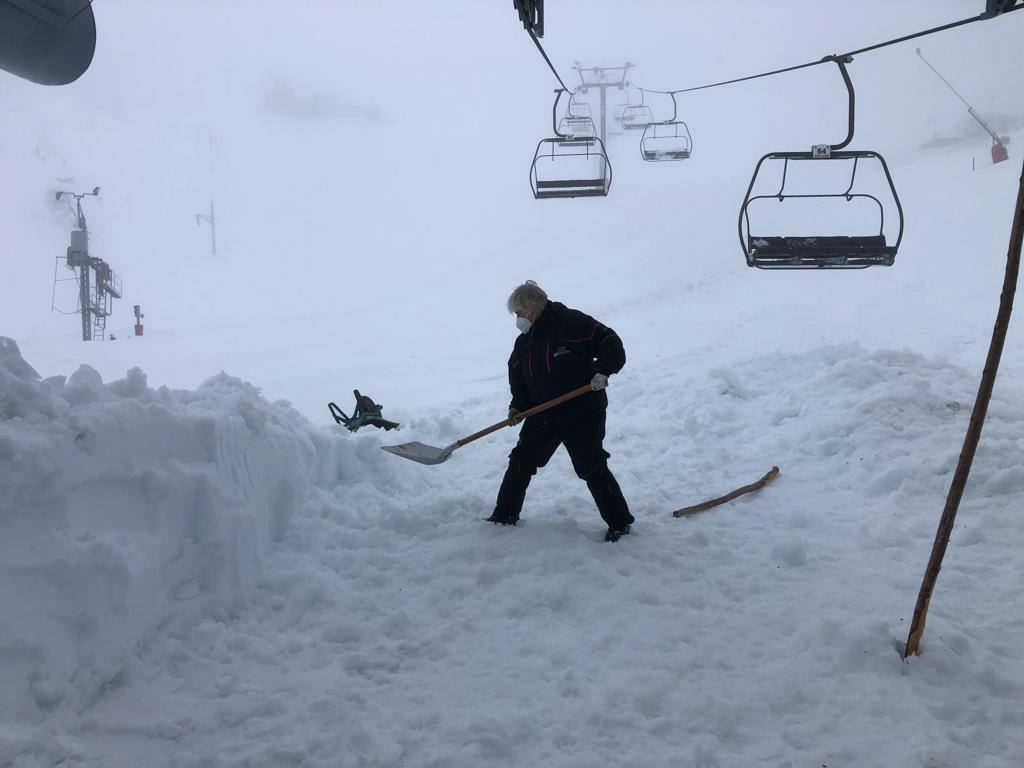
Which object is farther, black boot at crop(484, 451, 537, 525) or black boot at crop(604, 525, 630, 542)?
black boot at crop(484, 451, 537, 525)

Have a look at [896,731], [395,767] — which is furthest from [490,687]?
[896,731]

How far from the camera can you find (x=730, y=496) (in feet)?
16.4

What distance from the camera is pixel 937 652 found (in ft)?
9.44

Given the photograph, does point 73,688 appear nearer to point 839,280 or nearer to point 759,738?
point 759,738

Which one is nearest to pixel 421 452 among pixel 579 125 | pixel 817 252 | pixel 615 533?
pixel 615 533

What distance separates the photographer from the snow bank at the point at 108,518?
2635mm

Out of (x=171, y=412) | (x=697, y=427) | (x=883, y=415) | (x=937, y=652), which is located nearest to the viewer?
(x=937, y=652)

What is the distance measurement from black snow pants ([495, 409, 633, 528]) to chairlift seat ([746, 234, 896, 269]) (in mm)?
1302

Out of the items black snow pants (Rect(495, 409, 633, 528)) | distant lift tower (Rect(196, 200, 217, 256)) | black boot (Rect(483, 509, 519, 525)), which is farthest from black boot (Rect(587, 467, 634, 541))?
distant lift tower (Rect(196, 200, 217, 256))

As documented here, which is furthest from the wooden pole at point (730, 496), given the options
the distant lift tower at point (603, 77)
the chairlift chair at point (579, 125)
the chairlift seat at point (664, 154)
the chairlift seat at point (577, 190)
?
the distant lift tower at point (603, 77)

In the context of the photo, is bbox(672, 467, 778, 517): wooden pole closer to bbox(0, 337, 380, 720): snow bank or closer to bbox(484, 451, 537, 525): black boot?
bbox(484, 451, 537, 525): black boot

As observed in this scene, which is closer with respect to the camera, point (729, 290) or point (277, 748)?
point (277, 748)

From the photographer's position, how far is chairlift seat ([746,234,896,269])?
4.20 meters

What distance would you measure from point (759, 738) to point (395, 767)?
1.23 m
